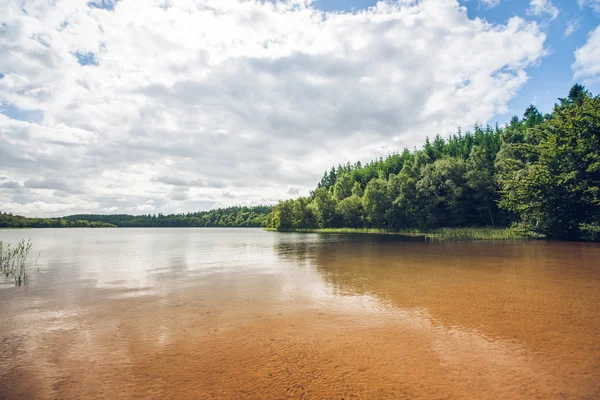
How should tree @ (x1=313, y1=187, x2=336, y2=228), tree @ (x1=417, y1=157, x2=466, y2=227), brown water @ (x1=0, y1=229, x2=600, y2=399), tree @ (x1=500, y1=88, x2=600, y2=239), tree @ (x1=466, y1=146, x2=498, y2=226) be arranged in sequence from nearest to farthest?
brown water @ (x1=0, y1=229, x2=600, y2=399)
tree @ (x1=500, y1=88, x2=600, y2=239)
tree @ (x1=466, y1=146, x2=498, y2=226)
tree @ (x1=417, y1=157, x2=466, y2=227)
tree @ (x1=313, y1=187, x2=336, y2=228)

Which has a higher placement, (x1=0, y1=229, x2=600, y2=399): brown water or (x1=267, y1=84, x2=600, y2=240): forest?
(x1=267, y1=84, x2=600, y2=240): forest

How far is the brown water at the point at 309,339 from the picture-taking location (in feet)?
20.6

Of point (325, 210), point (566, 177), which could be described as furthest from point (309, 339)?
point (325, 210)

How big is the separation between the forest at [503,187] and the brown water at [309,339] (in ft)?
98.1

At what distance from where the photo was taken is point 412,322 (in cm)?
1002

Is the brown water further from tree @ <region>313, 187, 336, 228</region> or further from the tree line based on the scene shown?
the tree line

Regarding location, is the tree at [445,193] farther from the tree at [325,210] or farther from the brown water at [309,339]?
the brown water at [309,339]

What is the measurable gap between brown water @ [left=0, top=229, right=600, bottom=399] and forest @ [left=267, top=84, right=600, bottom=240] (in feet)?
98.1

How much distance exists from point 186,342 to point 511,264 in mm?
22677

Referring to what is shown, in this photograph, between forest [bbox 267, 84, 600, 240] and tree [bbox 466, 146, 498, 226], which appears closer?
forest [bbox 267, 84, 600, 240]

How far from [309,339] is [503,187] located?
54780 millimetres

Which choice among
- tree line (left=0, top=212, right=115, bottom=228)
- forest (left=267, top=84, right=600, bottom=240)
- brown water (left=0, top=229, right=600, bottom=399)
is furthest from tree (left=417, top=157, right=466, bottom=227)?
tree line (left=0, top=212, right=115, bottom=228)

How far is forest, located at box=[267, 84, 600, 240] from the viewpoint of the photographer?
38.8m

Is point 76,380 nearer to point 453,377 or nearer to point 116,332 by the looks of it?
point 116,332
